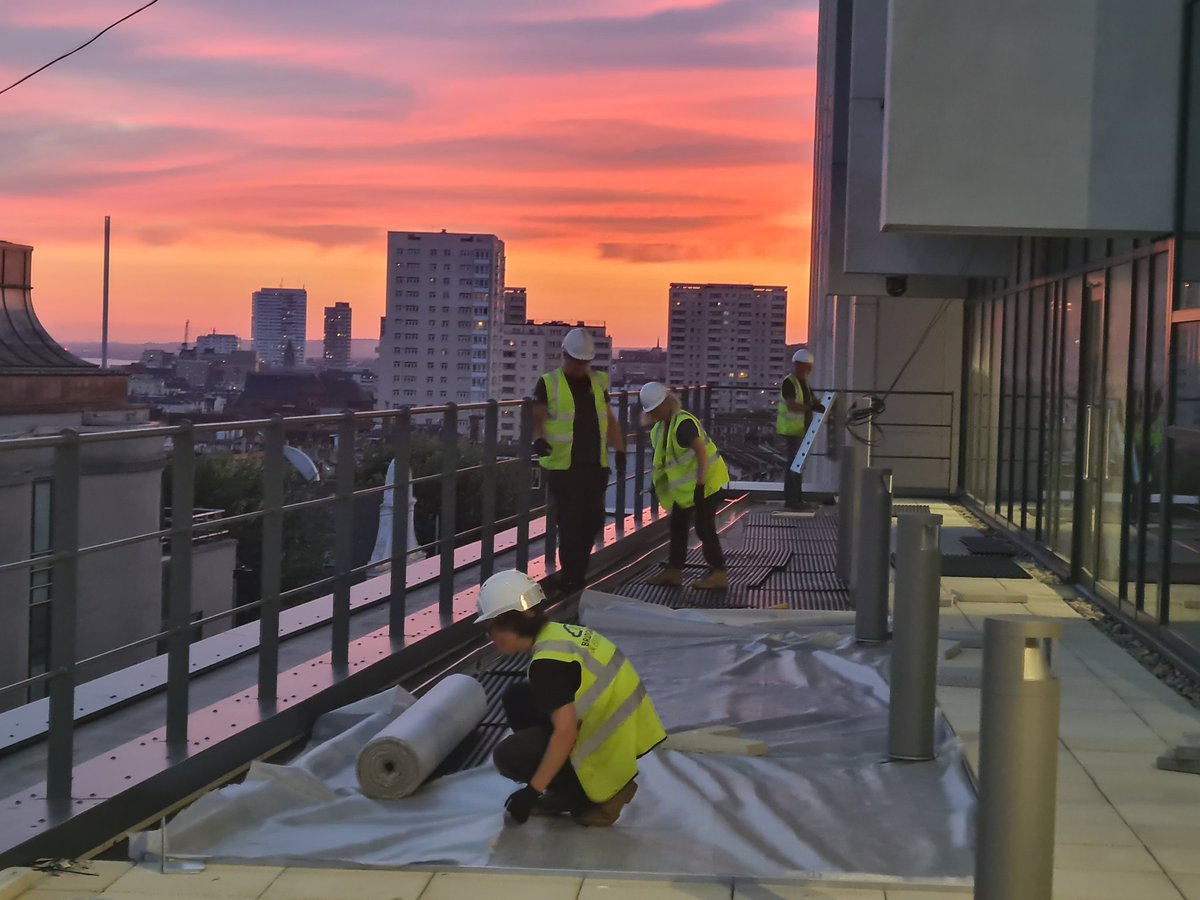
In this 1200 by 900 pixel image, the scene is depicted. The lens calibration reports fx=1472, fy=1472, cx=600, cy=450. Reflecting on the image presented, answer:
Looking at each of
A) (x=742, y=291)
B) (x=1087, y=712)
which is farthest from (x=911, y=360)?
(x=742, y=291)

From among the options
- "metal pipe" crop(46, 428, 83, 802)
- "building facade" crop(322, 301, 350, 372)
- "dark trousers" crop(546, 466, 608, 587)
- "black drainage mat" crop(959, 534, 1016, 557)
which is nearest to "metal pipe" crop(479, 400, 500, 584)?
"dark trousers" crop(546, 466, 608, 587)

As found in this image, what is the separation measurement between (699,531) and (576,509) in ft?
4.80

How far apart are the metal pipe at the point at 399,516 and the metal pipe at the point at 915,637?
2587 millimetres

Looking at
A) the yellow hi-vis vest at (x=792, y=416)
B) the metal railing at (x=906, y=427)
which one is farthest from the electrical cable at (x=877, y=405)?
the yellow hi-vis vest at (x=792, y=416)

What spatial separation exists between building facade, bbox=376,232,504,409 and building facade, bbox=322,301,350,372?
13.5 ft

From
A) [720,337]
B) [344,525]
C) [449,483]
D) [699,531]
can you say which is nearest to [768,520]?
[699,531]

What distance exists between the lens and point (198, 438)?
5.51m

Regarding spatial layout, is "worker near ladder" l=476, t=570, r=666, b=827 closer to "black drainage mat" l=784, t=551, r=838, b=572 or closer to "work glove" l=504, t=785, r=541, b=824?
"work glove" l=504, t=785, r=541, b=824

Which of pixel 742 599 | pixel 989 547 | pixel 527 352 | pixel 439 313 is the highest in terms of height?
pixel 439 313

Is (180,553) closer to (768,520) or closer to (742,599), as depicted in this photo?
(742,599)

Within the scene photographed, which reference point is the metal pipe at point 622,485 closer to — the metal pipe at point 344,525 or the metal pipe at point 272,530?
the metal pipe at point 344,525

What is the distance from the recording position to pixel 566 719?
202 inches

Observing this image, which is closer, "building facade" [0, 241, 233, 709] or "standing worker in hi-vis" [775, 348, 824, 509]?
"building facade" [0, 241, 233, 709]

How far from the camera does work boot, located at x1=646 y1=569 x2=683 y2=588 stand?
11.3m
